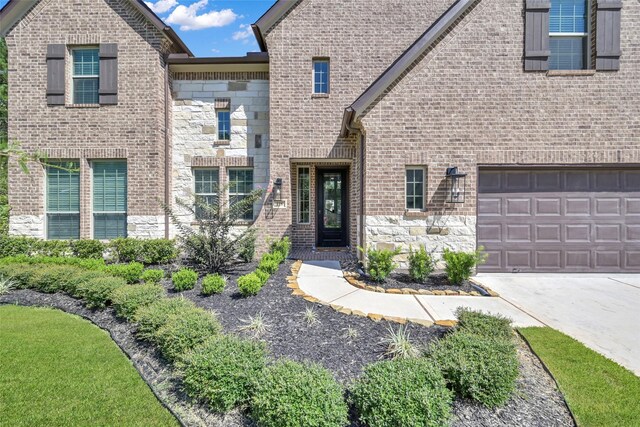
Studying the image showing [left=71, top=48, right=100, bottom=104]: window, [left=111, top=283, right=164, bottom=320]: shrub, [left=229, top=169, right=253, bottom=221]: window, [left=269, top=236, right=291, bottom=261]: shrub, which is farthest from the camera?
[left=229, top=169, right=253, bottom=221]: window

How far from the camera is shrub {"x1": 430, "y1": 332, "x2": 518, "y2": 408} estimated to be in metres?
2.62

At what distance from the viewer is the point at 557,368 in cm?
313

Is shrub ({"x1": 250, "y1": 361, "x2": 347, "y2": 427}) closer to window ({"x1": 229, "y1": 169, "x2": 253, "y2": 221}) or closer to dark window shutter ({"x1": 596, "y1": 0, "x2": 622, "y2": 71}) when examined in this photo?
window ({"x1": 229, "y1": 169, "x2": 253, "y2": 221})

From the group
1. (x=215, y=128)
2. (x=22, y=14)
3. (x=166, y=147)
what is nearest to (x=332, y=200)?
(x=215, y=128)

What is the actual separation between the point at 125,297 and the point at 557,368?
17.6ft

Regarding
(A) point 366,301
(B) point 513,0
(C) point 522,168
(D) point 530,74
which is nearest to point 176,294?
(A) point 366,301

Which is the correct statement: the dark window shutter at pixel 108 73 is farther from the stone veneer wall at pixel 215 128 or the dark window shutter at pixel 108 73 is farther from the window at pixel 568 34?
the window at pixel 568 34

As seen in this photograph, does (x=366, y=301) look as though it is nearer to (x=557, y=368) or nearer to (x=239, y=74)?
(x=557, y=368)

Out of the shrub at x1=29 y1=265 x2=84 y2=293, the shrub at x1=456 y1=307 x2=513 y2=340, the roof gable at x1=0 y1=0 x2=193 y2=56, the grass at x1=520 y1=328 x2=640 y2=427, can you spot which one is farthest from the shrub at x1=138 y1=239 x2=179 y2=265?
the grass at x1=520 y1=328 x2=640 y2=427

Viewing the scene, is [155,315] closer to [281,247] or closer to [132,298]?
[132,298]

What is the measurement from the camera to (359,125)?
692 cm

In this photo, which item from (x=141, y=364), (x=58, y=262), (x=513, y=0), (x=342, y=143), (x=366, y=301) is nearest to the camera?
(x=141, y=364)

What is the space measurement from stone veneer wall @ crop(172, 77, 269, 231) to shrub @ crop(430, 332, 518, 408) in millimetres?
7049

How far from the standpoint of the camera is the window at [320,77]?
28.3 feet
